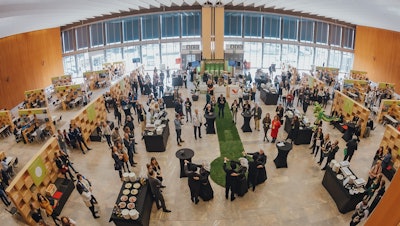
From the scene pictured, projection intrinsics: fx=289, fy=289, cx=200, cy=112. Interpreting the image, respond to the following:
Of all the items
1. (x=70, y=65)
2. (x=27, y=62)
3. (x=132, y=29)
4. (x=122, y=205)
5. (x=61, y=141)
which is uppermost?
(x=132, y=29)

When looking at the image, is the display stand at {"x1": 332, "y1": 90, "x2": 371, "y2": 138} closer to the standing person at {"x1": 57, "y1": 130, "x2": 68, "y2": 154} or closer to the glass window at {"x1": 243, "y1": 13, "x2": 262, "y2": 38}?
the standing person at {"x1": 57, "y1": 130, "x2": 68, "y2": 154}

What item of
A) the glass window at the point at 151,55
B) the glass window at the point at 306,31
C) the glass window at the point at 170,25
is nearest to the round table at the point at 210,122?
the glass window at the point at 170,25

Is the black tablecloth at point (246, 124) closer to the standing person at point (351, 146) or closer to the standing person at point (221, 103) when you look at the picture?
the standing person at point (221, 103)

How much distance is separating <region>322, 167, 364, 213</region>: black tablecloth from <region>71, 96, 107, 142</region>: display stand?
932cm

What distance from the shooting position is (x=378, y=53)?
22.0 metres

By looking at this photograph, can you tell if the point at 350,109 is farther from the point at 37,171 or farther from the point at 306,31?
the point at 306,31

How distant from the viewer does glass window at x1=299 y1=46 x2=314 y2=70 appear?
2767cm

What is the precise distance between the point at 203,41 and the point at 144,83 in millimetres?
8785

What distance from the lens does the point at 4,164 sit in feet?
32.3

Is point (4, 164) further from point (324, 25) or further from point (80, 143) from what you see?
point (324, 25)

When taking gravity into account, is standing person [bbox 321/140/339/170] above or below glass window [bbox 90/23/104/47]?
below

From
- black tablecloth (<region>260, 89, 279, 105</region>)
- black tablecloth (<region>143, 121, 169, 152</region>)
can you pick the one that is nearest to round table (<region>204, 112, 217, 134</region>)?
black tablecloth (<region>143, 121, 169, 152</region>)

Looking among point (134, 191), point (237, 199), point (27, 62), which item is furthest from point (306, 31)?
point (134, 191)

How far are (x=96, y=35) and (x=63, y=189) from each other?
802 inches
